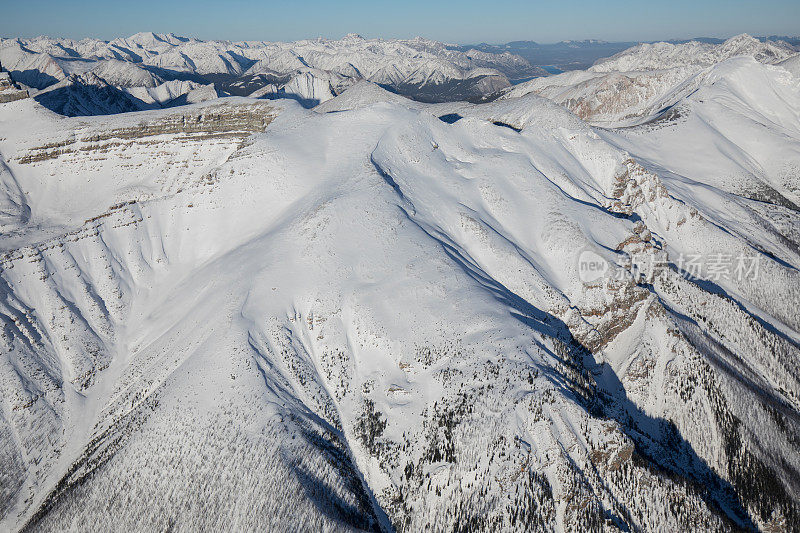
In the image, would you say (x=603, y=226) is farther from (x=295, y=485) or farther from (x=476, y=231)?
(x=295, y=485)

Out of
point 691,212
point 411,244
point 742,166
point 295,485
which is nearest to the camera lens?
point 295,485

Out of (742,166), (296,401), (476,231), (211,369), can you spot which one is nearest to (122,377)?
(211,369)

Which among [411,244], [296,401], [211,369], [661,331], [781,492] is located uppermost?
[411,244]

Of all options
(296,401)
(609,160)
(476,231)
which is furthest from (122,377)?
(609,160)

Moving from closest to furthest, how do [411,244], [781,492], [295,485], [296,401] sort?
[295,485] → [296,401] → [781,492] → [411,244]

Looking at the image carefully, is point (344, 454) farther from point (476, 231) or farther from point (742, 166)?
point (742, 166)

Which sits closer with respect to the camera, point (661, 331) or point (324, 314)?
point (324, 314)

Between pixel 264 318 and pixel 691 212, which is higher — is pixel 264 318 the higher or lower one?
the higher one
